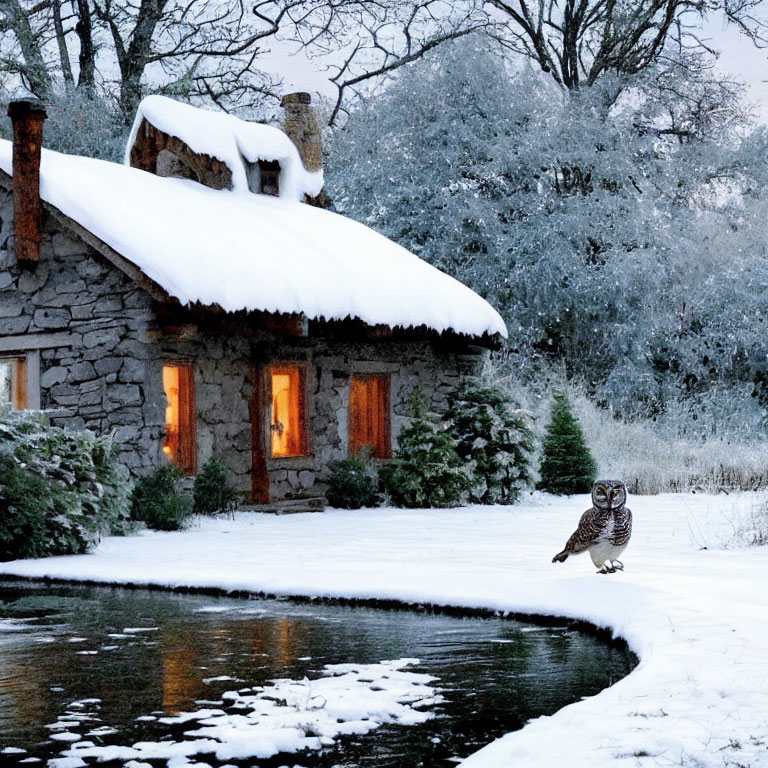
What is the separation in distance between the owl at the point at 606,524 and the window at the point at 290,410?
28.1 feet

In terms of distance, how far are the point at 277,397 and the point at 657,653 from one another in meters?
11.4

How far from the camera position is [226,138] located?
19406 mm

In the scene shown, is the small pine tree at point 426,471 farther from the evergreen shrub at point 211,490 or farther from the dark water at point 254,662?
the dark water at point 254,662

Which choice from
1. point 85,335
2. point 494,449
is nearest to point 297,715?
point 85,335

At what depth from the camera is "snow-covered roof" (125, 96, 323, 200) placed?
62.3 feet

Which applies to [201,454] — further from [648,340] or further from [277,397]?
[648,340]

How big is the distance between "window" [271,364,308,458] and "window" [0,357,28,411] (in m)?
3.30

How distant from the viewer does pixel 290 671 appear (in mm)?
6516

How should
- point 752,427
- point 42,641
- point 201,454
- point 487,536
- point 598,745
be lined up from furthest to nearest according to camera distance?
point 752,427 → point 201,454 → point 487,536 → point 42,641 → point 598,745

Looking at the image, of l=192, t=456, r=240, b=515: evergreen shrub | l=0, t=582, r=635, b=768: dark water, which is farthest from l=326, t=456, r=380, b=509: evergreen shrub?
l=0, t=582, r=635, b=768: dark water

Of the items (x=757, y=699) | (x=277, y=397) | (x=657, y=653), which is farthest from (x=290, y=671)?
(x=277, y=397)

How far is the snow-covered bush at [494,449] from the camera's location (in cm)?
1812

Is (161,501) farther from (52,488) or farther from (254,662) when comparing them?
(254,662)

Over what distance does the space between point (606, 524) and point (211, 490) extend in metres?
7.35
